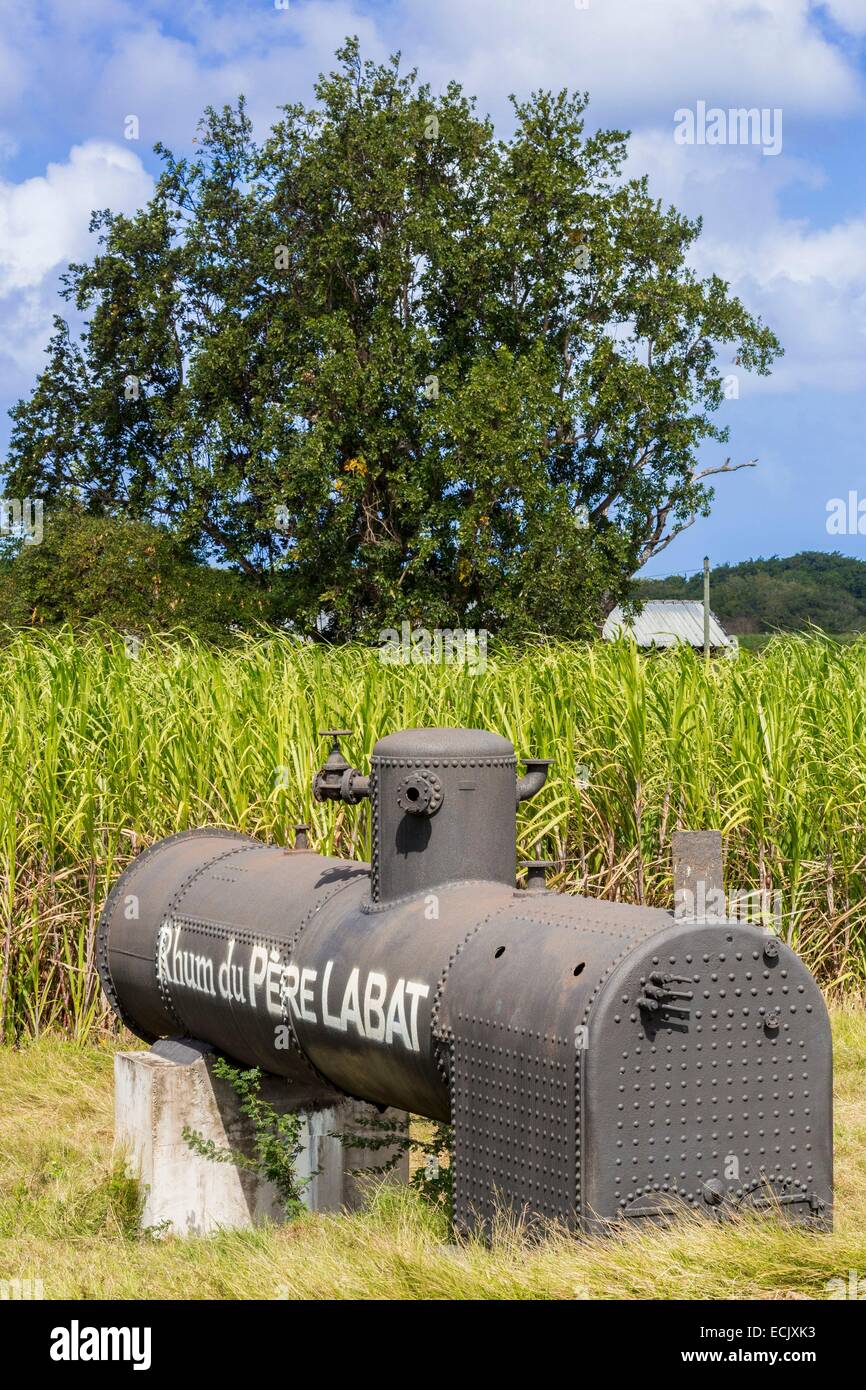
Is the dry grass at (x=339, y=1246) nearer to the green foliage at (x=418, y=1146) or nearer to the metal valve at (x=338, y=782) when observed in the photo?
the green foliage at (x=418, y=1146)

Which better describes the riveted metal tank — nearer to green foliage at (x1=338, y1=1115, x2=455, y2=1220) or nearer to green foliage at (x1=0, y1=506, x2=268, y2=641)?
green foliage at (x1=338, y1=1115, x2=455, y2=1220)

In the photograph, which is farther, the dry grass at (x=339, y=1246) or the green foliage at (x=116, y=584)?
the green foliage at (x=116, y=584)

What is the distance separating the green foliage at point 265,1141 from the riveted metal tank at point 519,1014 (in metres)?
0.31

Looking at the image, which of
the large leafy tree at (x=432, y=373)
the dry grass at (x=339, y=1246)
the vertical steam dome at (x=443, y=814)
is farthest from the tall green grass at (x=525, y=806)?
the large leafy tree at (x=432, y=373)

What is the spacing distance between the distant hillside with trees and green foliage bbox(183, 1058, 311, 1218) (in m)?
44.3

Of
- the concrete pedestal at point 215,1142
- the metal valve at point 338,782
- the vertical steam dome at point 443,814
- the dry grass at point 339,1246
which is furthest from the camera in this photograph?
the concrete pedestal at point 215,1142

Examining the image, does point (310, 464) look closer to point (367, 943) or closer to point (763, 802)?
point (763, 802)

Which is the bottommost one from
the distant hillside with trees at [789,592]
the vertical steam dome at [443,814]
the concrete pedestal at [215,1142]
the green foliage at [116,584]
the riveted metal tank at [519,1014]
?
the concrete pedestal at [215,1142]

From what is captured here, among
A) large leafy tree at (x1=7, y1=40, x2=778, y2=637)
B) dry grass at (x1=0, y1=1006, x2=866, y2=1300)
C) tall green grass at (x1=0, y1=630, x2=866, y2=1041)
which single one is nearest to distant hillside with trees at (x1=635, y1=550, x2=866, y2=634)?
large leafy tree at (x1=7, y1=40, x2=778, y2=637)

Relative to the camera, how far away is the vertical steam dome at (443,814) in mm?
5434

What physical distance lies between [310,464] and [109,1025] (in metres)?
14.4

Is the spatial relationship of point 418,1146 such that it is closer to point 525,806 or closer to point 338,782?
point 338,782

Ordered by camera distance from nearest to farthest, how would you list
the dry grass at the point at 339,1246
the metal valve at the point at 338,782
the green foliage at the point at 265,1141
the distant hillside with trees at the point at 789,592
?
1. the dry grass at the point at 339,1246
2. the metal valve at the point at 338,782
3. the green foliage at the point at 265,1141
4. the distant hillside with trees at the point at 789,592
